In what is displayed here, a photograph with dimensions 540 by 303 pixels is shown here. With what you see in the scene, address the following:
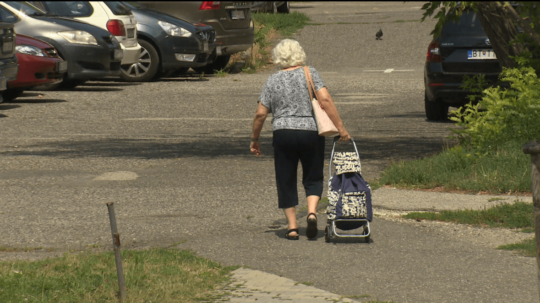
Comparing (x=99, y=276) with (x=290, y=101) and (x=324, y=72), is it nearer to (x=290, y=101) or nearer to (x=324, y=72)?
(x=290, y=101)

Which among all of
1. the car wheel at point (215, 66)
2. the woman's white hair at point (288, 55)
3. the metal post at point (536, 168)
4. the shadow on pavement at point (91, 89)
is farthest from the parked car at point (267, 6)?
the metal post at point (536, 168)

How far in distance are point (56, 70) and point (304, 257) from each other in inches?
419

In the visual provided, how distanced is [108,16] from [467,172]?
→ 11906mm

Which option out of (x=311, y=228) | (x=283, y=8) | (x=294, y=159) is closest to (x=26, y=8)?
(x=294, y=159)

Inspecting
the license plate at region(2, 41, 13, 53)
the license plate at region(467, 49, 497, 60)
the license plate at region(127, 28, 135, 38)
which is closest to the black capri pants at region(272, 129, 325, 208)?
the license plate at region(467, 49, 497, 60)

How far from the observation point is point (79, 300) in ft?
16.7

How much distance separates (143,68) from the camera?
64.8 feet

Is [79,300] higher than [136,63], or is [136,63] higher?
[136,63]

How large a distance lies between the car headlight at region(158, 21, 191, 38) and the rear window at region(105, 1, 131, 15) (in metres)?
0.84

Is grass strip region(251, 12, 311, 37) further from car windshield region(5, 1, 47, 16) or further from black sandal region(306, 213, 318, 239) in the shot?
Answer: black sandal region(306, 213, 318, 239)

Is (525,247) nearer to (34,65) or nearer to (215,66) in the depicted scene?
(34,65)

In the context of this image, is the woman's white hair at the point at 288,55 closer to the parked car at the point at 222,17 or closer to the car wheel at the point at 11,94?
the car wheel at the point at 11,94

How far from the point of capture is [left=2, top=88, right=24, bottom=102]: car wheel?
1605 centimetres

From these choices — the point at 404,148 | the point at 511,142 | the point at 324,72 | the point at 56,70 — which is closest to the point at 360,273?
the point at 511,142
